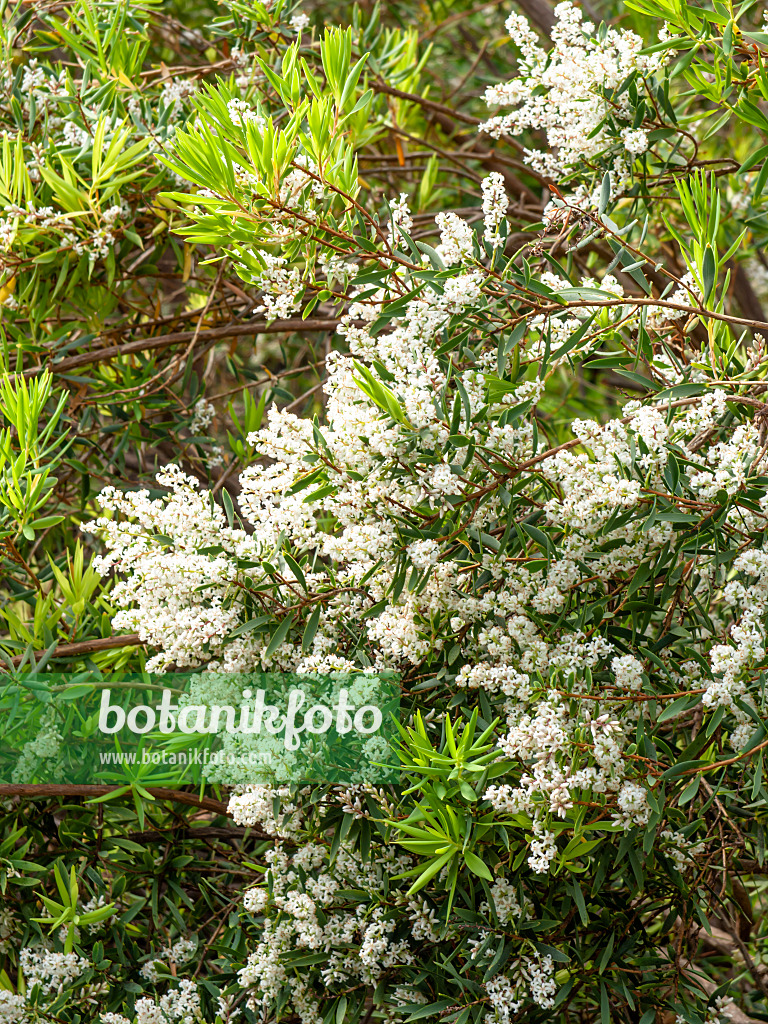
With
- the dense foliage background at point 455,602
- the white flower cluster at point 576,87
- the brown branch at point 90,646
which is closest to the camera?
the dense foliage background at point 455,602

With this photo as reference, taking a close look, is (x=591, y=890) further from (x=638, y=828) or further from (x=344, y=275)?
(x=344, y=275)

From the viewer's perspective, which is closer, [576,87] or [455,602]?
[455,602]

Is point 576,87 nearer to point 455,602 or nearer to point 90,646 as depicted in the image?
point 455,602

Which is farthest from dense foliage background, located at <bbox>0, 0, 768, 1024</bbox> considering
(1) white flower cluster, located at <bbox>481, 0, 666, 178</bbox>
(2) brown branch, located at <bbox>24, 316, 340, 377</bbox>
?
(2) brown branch, located at <bbox>24, 316, 340, 377</bbox>

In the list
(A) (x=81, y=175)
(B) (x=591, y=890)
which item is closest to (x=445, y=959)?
(B) (x=591, y=890)

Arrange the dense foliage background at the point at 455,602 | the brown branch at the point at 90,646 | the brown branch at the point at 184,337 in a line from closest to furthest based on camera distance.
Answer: the dense foliage background at the point at 455,602, the brown branch at the point at 90,646, the brown branch at the point at 184,337

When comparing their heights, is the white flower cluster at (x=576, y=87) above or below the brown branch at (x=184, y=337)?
above

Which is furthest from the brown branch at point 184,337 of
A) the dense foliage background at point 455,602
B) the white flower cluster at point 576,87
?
the white flower cluster at point 576,87

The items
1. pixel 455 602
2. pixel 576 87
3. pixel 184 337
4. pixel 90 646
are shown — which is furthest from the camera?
pixel 184 337

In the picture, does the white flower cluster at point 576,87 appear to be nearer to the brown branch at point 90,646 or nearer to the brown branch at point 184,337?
the brown branch at point 184,337

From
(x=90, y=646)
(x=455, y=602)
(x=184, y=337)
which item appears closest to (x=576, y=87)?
(x=455, y=602)

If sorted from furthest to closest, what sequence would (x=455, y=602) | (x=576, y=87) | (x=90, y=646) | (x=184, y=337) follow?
(x=184, y=337) < (x=90, y=646) < (x=576, y=87) < (x=455, y=602)

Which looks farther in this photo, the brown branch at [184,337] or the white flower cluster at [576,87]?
the brown branch at [184,337]

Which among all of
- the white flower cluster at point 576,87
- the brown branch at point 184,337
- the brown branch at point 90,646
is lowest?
the brown branch at point 90,646
